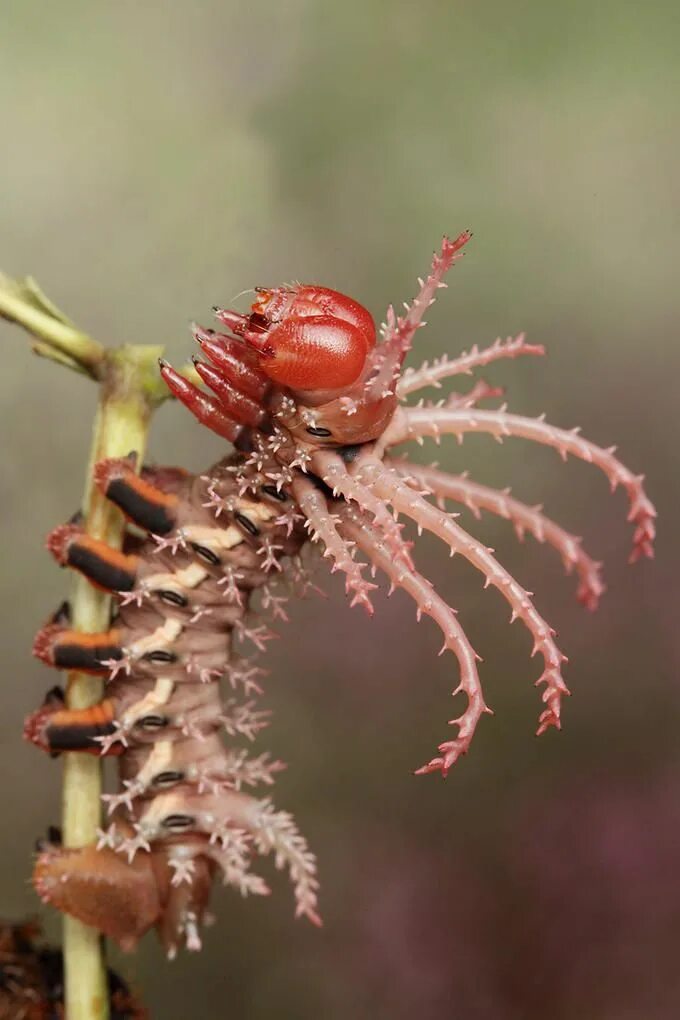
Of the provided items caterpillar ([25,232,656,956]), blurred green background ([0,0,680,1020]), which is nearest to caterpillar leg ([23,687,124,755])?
caterpillar ([25,232,656,956])

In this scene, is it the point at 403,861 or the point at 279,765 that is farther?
the point at 403,861

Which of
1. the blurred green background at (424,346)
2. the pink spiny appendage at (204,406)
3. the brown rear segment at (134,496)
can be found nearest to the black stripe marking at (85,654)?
the brown rear segment at (134,496)

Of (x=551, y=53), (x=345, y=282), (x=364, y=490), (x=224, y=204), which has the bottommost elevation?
(x=364, y=490)

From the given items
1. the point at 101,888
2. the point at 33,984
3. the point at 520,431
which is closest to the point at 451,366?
the point at 520,431

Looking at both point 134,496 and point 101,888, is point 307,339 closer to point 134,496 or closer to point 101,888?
point 134,496

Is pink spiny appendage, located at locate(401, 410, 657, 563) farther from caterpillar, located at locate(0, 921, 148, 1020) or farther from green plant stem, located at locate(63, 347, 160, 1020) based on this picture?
caterpillar, located at locate(0, 921, 148, 1020)

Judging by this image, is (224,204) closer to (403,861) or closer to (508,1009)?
(403,861)

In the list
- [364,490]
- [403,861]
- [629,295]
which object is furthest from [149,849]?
[629,295]
